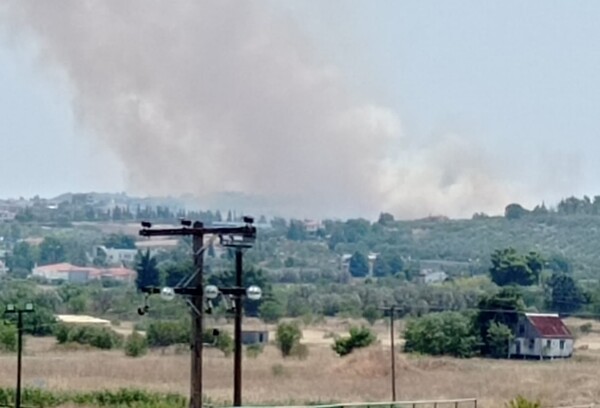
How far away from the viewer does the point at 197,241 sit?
4434 cm

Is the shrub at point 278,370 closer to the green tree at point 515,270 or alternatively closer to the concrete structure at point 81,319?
the concrete structure at point 81,319

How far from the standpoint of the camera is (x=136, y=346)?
100062 millimetres

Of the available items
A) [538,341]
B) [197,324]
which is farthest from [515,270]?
[197,324]

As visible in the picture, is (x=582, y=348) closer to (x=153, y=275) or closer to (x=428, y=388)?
(x=428, y=388)

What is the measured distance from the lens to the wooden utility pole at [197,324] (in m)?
42.8

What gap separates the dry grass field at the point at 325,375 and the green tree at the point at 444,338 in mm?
2496

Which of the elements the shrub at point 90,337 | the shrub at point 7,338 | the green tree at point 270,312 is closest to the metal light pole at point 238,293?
the shrub at point 7,338

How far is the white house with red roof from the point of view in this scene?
10975 cm

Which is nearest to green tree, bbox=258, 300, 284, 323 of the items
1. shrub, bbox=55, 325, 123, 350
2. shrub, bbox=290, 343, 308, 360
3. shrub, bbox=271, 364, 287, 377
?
shrub, bbox=55, 325, 123, 350

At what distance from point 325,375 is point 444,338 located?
19.9 m

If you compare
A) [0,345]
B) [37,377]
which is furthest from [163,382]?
[0,345]

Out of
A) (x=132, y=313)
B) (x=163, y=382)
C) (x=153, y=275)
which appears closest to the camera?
(x=163, y=382)

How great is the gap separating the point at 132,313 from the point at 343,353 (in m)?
45.0

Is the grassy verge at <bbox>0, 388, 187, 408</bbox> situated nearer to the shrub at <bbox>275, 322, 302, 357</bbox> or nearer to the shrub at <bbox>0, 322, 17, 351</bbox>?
the shrub at <bbox>0, 322, 17, 351</bbox>
